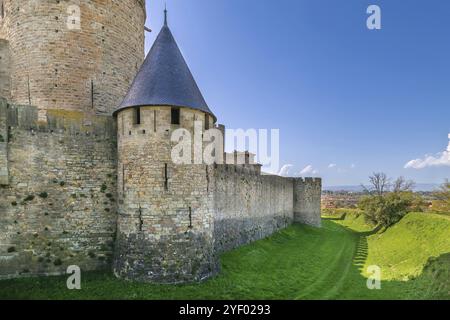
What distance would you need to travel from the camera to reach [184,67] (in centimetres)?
1080

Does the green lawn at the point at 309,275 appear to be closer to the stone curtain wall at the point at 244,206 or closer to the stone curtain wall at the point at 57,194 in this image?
the stone curtain wall at the point at 57,194

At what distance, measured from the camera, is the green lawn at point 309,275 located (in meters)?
9.03

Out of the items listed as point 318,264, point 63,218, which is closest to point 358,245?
point 318,264

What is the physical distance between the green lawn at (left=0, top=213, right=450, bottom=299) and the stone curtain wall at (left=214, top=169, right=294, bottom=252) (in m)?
0.82

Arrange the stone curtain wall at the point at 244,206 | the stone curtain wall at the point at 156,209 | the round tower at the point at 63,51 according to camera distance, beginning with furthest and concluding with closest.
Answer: the stone curtain wall at the point at 244,206 → the round tower at the point at 63,51 → the stone curtain wall at the point at 156,209

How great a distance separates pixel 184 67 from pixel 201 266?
271 inches

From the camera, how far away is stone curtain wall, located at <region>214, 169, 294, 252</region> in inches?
599

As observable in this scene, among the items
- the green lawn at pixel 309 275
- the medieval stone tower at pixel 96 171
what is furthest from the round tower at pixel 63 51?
the green lawn at pixel 309 275

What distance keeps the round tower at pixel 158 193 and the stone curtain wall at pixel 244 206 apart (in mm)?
3993

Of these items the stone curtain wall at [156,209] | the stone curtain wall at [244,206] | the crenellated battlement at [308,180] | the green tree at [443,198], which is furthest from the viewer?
the crenellated battlement at [308,180]

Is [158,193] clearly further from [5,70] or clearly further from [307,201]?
[307,201]

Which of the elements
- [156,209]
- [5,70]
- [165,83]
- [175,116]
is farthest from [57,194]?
[5,70]

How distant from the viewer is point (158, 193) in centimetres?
963
